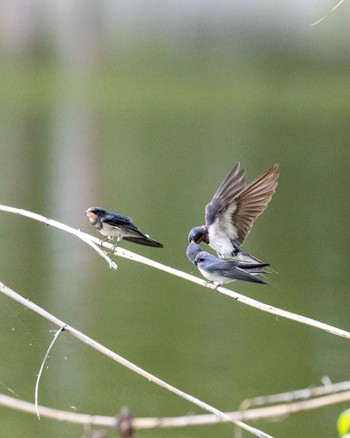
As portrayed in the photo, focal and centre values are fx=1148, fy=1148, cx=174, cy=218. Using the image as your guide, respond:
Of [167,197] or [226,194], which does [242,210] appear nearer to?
[226,194]

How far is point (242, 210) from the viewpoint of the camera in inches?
229

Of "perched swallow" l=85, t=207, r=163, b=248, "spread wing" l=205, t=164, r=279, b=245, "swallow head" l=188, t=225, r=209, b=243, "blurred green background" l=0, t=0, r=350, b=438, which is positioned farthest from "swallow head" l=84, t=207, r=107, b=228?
"blurred green background" l=0, t=0, r=350, b=438

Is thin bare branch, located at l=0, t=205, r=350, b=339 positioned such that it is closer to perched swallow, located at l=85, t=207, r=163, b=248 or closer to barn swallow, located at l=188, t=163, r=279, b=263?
perched swallow, located at l=85, t=207, r=163, b=248

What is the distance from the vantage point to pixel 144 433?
8.08 metres

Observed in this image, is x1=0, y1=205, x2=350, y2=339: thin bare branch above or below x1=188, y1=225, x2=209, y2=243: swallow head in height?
below

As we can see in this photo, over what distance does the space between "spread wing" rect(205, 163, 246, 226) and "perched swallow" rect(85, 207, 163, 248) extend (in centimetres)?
48

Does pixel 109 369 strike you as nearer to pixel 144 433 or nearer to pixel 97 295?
pixel 144 433

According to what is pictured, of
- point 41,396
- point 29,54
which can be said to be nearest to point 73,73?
point 29,54

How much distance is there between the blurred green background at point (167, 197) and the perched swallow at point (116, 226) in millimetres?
901

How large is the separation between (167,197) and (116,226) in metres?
15.9

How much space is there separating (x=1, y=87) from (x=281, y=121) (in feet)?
31.1

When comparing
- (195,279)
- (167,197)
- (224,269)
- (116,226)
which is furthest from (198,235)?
(167,197)

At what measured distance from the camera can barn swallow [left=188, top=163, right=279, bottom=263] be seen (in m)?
5.66

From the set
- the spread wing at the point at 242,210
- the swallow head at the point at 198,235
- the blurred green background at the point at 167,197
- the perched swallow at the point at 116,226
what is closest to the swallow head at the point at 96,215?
the perched swallow at the point at 116,226
